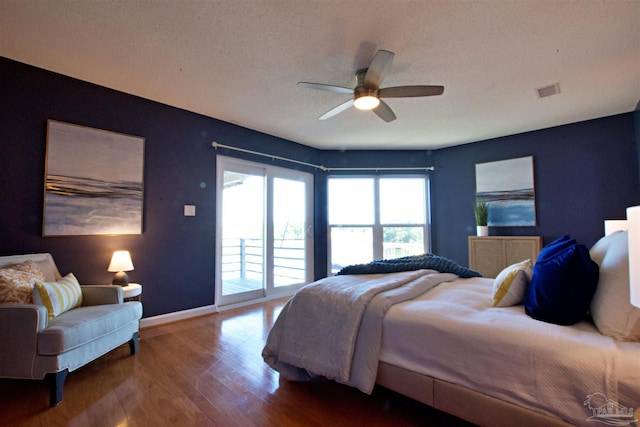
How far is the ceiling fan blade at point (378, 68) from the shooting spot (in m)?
2.08

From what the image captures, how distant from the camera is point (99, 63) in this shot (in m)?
2.58

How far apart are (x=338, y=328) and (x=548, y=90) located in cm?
322

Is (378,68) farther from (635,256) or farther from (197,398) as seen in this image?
(197,398)

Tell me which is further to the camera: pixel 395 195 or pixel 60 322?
pixel 395 195

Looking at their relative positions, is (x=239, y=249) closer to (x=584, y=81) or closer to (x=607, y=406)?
(x=607, y=406)

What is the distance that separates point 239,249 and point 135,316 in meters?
1.81

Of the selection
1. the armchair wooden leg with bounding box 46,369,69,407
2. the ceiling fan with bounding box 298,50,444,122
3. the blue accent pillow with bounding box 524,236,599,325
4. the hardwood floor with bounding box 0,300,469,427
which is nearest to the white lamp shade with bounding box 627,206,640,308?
the blue accent pillow with bounding box 524,236,599,325

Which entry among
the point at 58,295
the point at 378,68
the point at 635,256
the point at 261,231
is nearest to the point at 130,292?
the point at 58,295

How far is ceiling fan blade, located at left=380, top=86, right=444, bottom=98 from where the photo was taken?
243 cm

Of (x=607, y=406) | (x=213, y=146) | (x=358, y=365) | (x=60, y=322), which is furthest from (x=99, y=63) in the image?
(x=607, y=406)

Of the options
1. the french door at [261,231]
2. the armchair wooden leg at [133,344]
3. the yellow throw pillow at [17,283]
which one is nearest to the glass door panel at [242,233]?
the french door at [261,231]

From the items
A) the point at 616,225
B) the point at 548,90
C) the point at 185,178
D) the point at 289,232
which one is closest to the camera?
the point at 616,225

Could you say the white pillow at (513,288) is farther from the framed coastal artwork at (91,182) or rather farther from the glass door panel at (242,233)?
the framed coastal artwork at (91,182)

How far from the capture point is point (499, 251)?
4.31 meters
